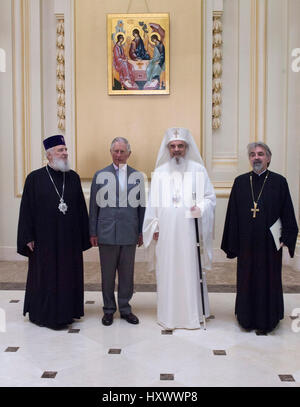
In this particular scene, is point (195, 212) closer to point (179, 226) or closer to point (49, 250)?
point (179, 226)

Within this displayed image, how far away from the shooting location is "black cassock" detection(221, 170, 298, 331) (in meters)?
4.65

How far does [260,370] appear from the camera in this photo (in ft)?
12.3

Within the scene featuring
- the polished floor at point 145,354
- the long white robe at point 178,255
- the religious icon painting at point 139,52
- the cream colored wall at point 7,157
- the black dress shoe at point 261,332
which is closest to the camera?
the polished floor at point 145,354

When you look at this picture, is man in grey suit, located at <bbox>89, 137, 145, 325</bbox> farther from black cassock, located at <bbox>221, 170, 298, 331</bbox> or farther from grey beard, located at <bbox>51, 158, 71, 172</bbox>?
black cassock, located at <bbox>221, 170, 298, 331</bbox>

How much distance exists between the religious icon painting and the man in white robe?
11.1ft

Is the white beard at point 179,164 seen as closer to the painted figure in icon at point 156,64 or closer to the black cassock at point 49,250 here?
the black cassock at point 49,250

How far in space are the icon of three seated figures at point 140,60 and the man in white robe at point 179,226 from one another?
11.2ft

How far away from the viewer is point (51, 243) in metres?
4.84

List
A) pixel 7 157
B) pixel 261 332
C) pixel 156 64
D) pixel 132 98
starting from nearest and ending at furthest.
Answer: pixel 261 332
pixel 156 64
pixel 132 98
pixel 7 157

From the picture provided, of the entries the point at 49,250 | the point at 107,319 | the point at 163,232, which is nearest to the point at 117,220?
the point at 163,232

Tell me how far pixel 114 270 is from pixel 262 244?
1.57m

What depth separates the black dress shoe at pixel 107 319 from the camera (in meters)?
4.90

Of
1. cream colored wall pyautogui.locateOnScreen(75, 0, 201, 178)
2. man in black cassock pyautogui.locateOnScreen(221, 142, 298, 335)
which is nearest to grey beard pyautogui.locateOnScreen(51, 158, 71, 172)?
man in black cassock pyautogui.locateOnScreen(221, 142, 298, 335)

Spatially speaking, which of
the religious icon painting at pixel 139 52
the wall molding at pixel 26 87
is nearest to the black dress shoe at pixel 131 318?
the wall molding at pixel 26 87
